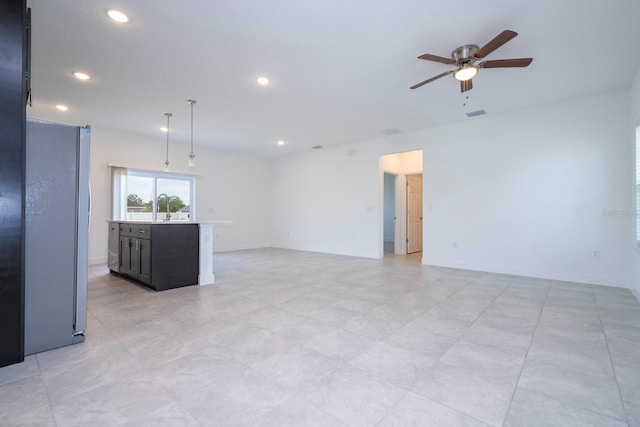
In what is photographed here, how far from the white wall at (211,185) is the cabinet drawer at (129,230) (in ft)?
4.63

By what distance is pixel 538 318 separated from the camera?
114 inches

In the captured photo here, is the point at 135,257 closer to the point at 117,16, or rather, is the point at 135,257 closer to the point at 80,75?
the point at 80,75

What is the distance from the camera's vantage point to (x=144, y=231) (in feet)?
12.9

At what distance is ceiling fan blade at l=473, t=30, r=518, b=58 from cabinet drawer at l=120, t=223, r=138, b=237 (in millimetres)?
4741

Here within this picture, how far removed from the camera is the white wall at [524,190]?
13.8 feet

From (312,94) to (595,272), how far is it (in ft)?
16.4

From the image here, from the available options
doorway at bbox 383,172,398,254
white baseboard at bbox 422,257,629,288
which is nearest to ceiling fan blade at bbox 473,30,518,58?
white baseboard at bbox 422,257,629,288

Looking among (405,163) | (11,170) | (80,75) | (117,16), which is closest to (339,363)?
(11,170)

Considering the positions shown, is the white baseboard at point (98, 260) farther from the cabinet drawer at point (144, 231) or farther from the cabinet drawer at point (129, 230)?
the cabinet drawer at point (144, 231)

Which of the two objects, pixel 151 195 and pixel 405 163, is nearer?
pixel 151 195

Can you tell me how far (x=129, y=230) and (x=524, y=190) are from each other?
253 inches

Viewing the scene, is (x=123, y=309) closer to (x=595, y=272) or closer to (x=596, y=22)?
(x=596, y=22)

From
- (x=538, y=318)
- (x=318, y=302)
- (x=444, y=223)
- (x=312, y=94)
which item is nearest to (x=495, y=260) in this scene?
(x=444, y=223)

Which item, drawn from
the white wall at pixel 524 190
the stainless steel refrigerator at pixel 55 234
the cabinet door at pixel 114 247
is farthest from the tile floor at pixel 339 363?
the cabinet door at pixel 114 247
